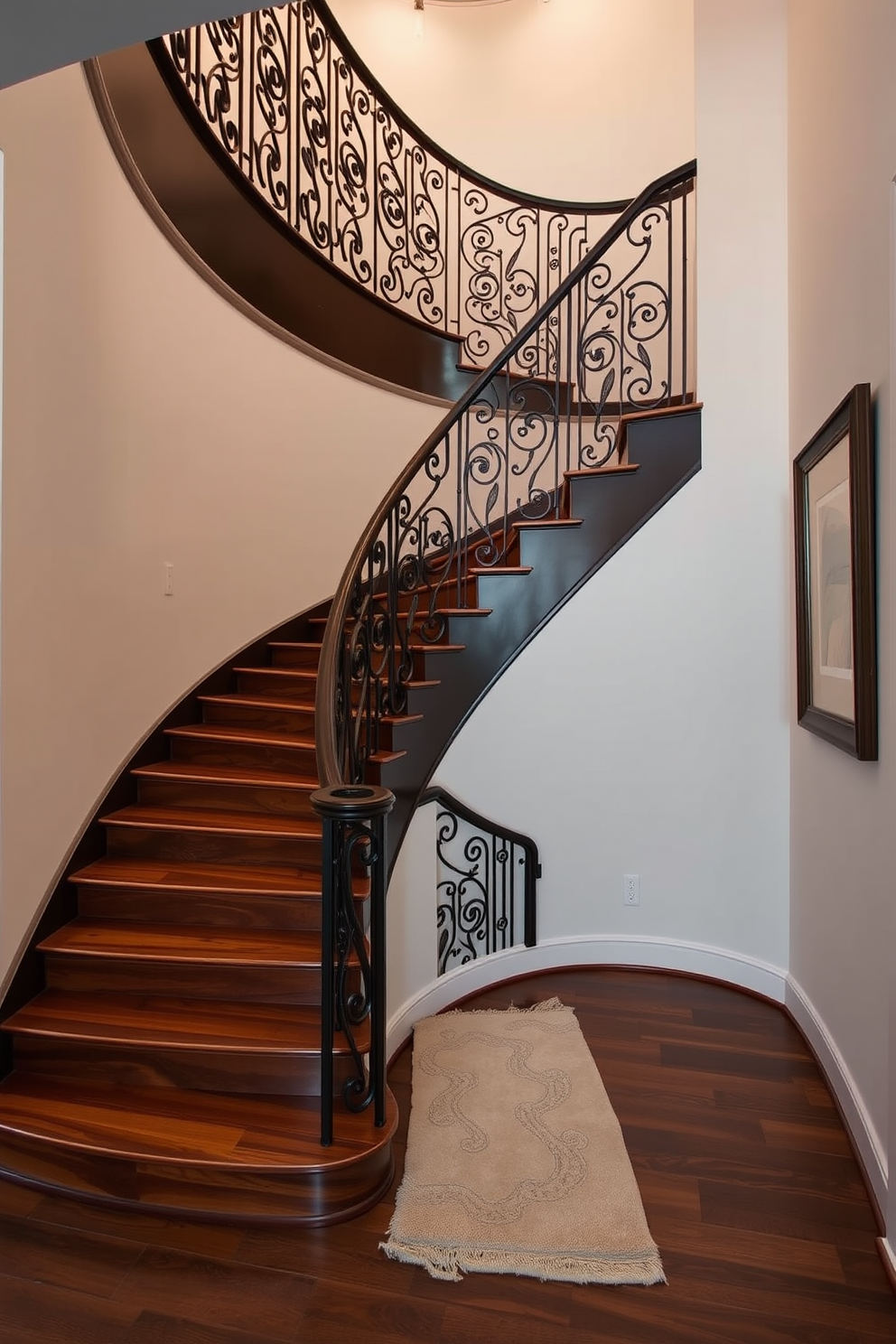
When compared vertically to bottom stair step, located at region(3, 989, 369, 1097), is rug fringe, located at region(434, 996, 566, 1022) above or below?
below

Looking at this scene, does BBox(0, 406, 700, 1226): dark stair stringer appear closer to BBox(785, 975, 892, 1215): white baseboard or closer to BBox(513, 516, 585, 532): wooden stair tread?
BBox(513, 516, 585, 532): wooden stair tread

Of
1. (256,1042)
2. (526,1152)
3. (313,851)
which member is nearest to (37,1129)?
(256,1042)

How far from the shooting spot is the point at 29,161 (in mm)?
2654

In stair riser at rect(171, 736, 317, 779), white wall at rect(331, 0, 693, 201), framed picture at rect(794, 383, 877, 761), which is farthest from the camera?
white wall at rect(331, 0, 693, 201)

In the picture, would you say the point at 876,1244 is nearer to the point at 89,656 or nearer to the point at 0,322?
the point at 89,656

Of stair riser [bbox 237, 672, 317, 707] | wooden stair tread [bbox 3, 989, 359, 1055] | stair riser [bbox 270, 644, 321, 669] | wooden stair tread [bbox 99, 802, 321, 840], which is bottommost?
wooden stair tread [bbox 3, 989, 359, 1055]

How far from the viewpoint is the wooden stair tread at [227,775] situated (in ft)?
11.1

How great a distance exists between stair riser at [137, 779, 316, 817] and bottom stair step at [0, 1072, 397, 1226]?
3.89 feet

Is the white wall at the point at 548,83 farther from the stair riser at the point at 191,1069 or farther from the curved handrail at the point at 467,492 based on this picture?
the stair riser at the point at 191,1069

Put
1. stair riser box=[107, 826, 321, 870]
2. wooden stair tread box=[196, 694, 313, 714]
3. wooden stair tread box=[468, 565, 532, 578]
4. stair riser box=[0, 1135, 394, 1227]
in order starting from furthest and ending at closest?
wooden stair tread box=[196, 694, 313, 714] → wooden stair tread box=[468, 565, 532, 578] → stair riser box=[107, 826, 321, 870] → stair riser box=[0, 1135, 394, 1227]

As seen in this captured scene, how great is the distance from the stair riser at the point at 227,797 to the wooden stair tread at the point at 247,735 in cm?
28

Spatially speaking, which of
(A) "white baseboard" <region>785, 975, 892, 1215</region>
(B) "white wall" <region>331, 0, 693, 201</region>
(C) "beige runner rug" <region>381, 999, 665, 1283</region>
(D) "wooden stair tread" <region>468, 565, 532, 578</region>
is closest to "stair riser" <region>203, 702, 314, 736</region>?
(D) "wooden stair tread" <region>468, 565, 532, 578</region>

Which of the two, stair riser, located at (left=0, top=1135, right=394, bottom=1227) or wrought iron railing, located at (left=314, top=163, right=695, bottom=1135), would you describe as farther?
wrought iron railing, located at (left=314, top=163, right=695, bottom=1135)

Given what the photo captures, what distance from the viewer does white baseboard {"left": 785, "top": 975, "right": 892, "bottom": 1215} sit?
2186 mm
